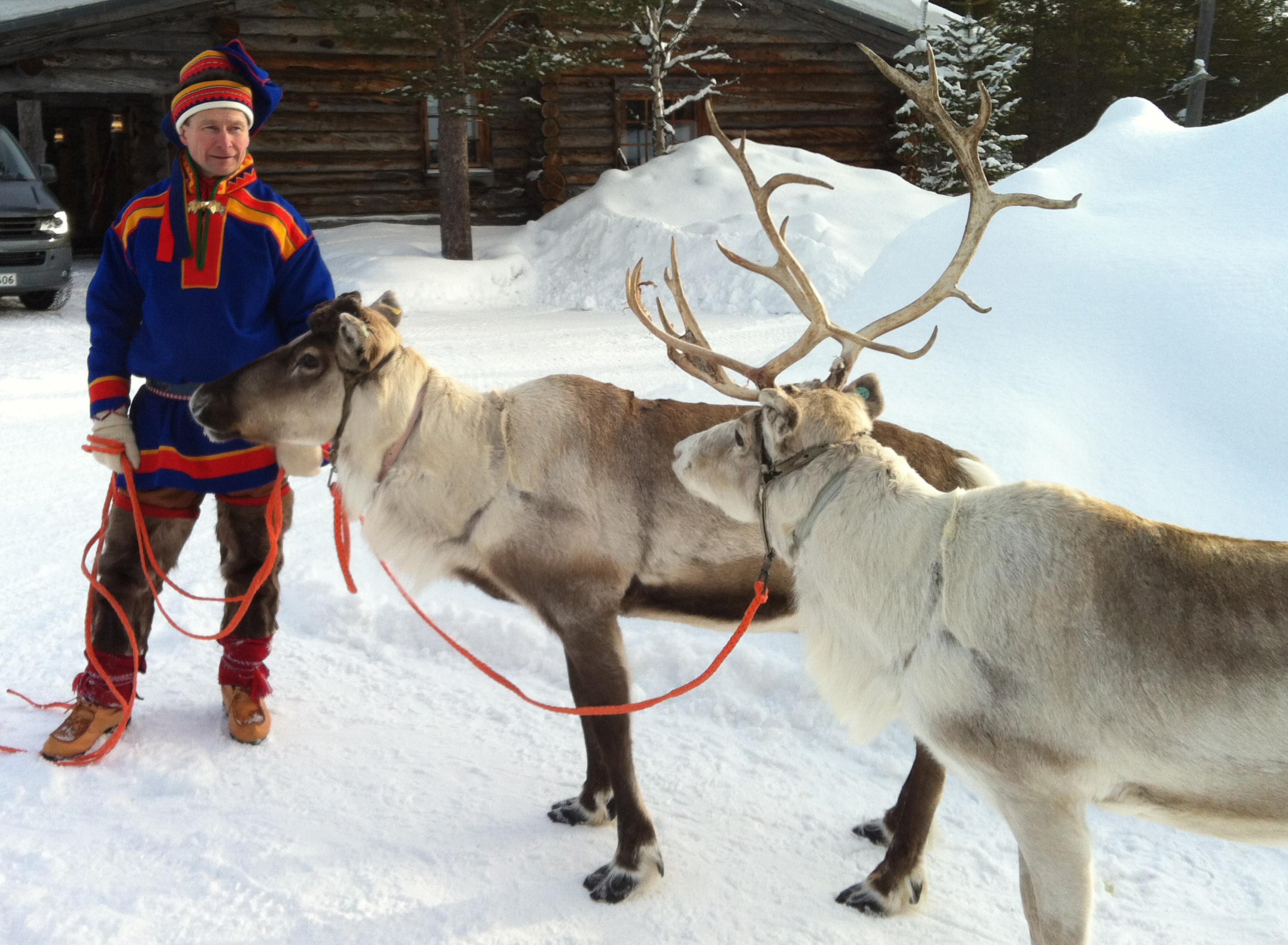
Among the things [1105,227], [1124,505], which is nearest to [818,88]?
[1105,227]

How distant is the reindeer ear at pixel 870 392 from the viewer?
266 centimetres

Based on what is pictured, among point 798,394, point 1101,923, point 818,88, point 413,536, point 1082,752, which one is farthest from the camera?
point 818,88

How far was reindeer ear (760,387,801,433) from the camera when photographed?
95.0 inches

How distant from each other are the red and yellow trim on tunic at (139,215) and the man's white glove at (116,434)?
52cm

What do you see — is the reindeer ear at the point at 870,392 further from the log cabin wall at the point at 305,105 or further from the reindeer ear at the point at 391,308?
the log cabin wall at the point at 305,105

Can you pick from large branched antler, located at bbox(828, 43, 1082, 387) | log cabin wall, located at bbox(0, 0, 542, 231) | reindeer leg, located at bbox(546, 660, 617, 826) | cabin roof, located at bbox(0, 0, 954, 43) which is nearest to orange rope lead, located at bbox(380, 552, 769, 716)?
reindeer leg, located at bbox(546, 660, 617, 826)

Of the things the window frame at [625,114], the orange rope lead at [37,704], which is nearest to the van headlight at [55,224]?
the window frame at [625,114]

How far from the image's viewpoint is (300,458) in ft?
10.7

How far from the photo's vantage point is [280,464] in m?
3.30

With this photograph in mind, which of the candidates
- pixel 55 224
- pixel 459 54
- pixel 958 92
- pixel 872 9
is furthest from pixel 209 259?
pixel 872 9

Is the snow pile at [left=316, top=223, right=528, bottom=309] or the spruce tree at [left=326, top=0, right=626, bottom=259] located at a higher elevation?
the spruce tree at [left=326, top=0, right=626, bottom=259]

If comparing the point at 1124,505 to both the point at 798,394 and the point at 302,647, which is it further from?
the point at 302,647

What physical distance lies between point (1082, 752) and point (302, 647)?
3107 millimetres

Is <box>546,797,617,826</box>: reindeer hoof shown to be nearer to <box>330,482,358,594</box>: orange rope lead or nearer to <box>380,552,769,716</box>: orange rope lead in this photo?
<box>380,552,769,716</box>: orange rope lead
